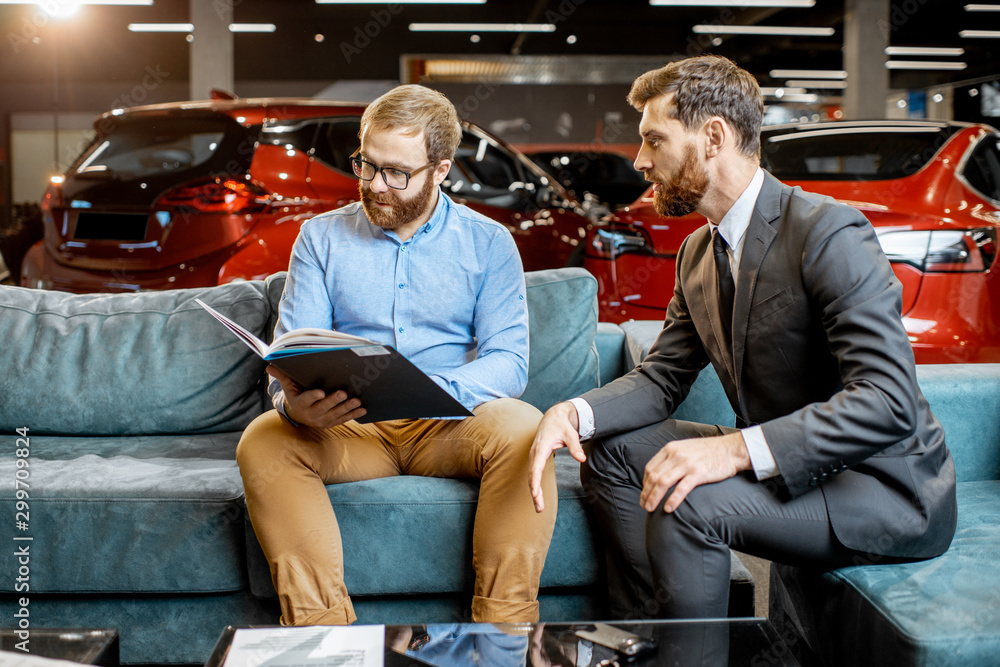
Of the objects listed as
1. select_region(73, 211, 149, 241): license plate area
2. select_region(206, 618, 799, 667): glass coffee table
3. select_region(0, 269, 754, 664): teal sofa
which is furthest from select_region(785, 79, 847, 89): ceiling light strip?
select_region(206, 618, 799, 667): glass coffee table

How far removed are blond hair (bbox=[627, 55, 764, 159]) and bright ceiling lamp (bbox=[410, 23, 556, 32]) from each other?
401 inches

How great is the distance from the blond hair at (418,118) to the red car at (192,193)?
1.48 m

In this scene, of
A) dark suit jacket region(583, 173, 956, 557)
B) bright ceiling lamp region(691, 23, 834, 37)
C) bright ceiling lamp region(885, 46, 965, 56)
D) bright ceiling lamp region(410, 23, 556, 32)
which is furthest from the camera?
bright ceiling lamp region(885, 46, 965, 56)

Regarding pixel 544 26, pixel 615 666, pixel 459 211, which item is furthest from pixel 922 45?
pixel 615 666

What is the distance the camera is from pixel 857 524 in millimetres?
1267

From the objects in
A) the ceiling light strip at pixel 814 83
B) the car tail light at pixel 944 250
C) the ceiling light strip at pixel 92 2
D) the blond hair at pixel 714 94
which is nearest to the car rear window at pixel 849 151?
the car tail light at pixel 944 250

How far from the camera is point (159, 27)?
36.9ft

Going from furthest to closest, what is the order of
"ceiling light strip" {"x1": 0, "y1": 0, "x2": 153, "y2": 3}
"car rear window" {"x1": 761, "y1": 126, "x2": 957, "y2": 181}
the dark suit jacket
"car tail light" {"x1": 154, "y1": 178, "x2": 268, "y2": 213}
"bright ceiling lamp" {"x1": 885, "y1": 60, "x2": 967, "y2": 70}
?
1. "bright ceiling lamp" {"x1": 885, "y1": 60, "x2": 967, "y2": 70}
2. "ceiling light strip" {"x1": 0, "y1": 0, "x2": 153, "y2": 3}
3. "car tail light" {"x1": 154, "y1": 178, "x2": 268, "y2": 213}
4. "car rear window" {"x1": 761, "y1": 126, "x2": 957, "y2": 181}
5. the dark suit jacket

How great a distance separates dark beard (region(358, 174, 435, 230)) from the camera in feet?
5.69

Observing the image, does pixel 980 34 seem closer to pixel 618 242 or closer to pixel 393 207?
pixel 618 242

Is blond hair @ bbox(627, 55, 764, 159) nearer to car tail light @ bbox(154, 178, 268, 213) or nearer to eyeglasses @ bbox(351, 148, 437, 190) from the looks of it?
eyeglasses @ bbox(351, 148, 437, 190)

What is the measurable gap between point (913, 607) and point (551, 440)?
0.61m

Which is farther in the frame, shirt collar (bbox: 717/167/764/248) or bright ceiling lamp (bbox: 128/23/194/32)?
bright ceiling lamp (bbox: 128/23/194/32)

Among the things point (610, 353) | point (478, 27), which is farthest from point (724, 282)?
point (478, 27)
